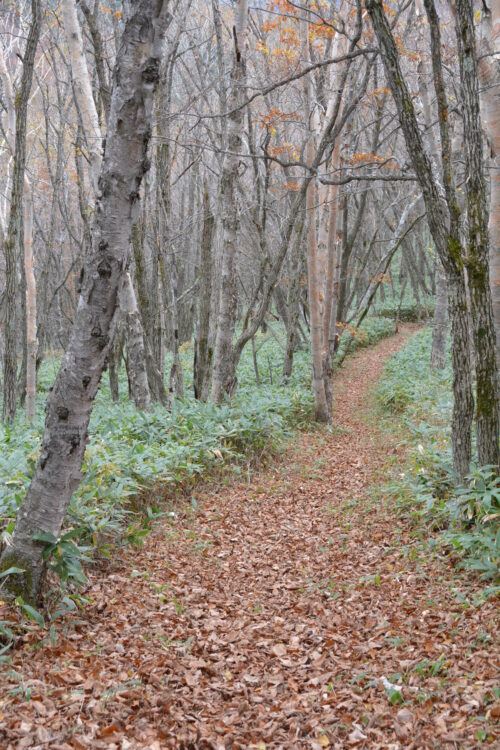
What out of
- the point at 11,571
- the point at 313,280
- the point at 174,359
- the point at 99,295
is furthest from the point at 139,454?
the point at 313,280

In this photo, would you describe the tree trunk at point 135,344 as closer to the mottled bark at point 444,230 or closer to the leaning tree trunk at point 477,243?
the mottled bark at point 444,230

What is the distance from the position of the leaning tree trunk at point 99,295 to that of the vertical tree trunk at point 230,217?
5.56 m

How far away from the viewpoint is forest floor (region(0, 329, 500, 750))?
2781mm

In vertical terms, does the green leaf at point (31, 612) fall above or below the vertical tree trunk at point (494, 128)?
below

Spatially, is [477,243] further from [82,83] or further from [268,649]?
[82,83]

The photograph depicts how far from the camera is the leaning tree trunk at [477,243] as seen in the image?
432 centimetres

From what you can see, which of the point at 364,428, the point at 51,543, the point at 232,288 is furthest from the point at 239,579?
the point at 364,428

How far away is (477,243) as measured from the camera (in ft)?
14.5

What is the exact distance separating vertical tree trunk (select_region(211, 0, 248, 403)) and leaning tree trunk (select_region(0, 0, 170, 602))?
5.56m

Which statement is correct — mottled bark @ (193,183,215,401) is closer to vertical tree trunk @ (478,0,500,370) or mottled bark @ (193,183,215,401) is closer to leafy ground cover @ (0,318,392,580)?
leafy ground cover @ (0,318,392,580)

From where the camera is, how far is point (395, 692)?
3.01 metres

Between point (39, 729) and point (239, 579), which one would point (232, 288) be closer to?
point (239, 579)

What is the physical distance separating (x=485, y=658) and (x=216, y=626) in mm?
1777

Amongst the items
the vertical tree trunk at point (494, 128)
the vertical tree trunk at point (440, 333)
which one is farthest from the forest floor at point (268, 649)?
the vertical tree trunk at point (440, 333)
